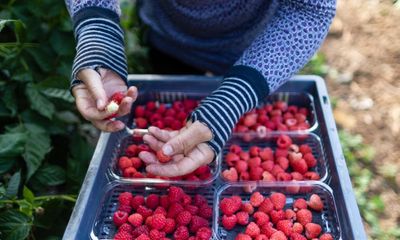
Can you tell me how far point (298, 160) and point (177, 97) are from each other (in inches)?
18.2

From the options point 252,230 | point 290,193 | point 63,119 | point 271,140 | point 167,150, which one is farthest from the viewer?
point 63,119

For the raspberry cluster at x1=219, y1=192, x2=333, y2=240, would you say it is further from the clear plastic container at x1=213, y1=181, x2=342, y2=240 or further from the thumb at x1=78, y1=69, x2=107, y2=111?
the thumb at x1=78, y1=69, x2=107, y2=111

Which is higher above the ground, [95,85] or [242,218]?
[95,85]

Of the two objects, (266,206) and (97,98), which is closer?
(97,98)

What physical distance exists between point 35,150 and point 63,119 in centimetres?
33

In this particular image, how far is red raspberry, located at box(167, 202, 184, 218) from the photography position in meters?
1.12

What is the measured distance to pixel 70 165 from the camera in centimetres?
147

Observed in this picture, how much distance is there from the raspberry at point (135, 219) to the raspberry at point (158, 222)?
0.12ft

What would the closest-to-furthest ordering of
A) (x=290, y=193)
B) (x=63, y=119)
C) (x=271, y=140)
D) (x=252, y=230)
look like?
(x=252, y=230) < (x=290, y=193) < (x=271, y=140) < (x=63, y=119)

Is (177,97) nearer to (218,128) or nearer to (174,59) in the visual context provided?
(174,59)

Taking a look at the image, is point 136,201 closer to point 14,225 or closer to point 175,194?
point 175,194

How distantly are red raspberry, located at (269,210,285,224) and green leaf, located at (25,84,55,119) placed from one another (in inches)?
29.0

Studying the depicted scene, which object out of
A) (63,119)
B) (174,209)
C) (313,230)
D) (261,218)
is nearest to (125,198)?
(174,209)

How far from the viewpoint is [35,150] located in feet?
4.54
